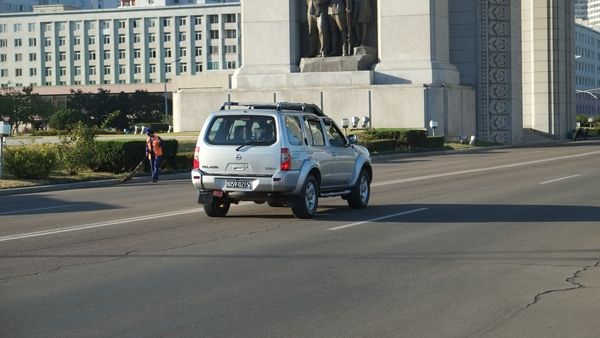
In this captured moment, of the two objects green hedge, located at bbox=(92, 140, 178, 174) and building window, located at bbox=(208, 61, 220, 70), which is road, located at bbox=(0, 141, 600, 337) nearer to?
green hedge, located at bbox=(92, 140, 178, 174)

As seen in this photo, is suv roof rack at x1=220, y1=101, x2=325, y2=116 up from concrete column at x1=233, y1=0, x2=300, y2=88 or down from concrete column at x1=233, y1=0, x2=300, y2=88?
down

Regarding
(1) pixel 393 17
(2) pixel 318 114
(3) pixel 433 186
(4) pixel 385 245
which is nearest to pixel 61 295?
(4) pixel 385 245

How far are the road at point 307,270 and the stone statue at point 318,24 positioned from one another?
133 ft

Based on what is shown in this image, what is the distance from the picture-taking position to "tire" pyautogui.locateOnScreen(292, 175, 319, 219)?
56.3ft

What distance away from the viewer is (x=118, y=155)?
33375 millimetres

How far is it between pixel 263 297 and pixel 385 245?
13.8 ft

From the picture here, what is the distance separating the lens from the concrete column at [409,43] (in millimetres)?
58719

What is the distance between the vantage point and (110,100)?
10481 centimetres

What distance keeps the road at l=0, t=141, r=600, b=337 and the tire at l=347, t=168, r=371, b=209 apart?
0.26 m

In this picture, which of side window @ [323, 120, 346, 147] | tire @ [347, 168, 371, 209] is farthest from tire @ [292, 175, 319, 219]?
tire @ [347, 168, 371, 209]

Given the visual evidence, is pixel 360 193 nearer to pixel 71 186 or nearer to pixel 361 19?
pixel 71 186

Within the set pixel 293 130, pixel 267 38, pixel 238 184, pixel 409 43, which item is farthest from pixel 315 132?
pixel 267 38

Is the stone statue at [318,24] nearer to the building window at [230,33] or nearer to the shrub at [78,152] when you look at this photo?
the shrub at [78,152]

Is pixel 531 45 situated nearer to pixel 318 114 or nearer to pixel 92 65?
pixel 318 114
